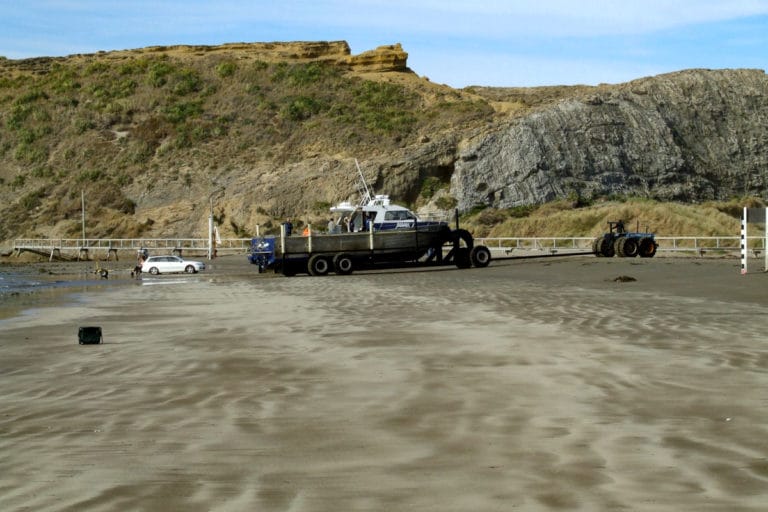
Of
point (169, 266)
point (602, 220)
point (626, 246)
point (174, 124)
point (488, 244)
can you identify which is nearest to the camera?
point (626, 246)

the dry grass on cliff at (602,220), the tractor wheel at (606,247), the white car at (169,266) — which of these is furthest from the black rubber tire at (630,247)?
the white car at (169,266)

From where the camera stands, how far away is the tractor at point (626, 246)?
41.8 metres

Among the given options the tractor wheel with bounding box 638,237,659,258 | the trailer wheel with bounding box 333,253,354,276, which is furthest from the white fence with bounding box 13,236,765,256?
the trailer wheel with bounding box 333,253,354,276

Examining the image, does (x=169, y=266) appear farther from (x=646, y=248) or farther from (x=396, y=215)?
(x=646, y=248)

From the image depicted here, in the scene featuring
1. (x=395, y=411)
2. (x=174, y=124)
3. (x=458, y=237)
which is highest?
(x=174, y=124)

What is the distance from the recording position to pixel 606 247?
42.4m

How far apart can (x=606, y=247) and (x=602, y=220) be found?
678 inches

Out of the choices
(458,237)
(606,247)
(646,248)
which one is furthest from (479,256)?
(646,248)

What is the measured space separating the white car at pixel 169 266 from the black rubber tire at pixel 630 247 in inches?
748

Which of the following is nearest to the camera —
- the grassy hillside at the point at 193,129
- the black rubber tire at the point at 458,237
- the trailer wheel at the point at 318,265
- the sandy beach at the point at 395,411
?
the sandy beach at the point at 395,411

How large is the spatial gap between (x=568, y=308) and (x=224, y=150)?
73.8m

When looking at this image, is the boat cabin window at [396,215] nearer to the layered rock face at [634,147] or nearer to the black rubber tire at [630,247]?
the black rubber tire at [630,247]

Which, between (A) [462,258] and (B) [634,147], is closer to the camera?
(A) [462,258]

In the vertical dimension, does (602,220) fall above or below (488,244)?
above
